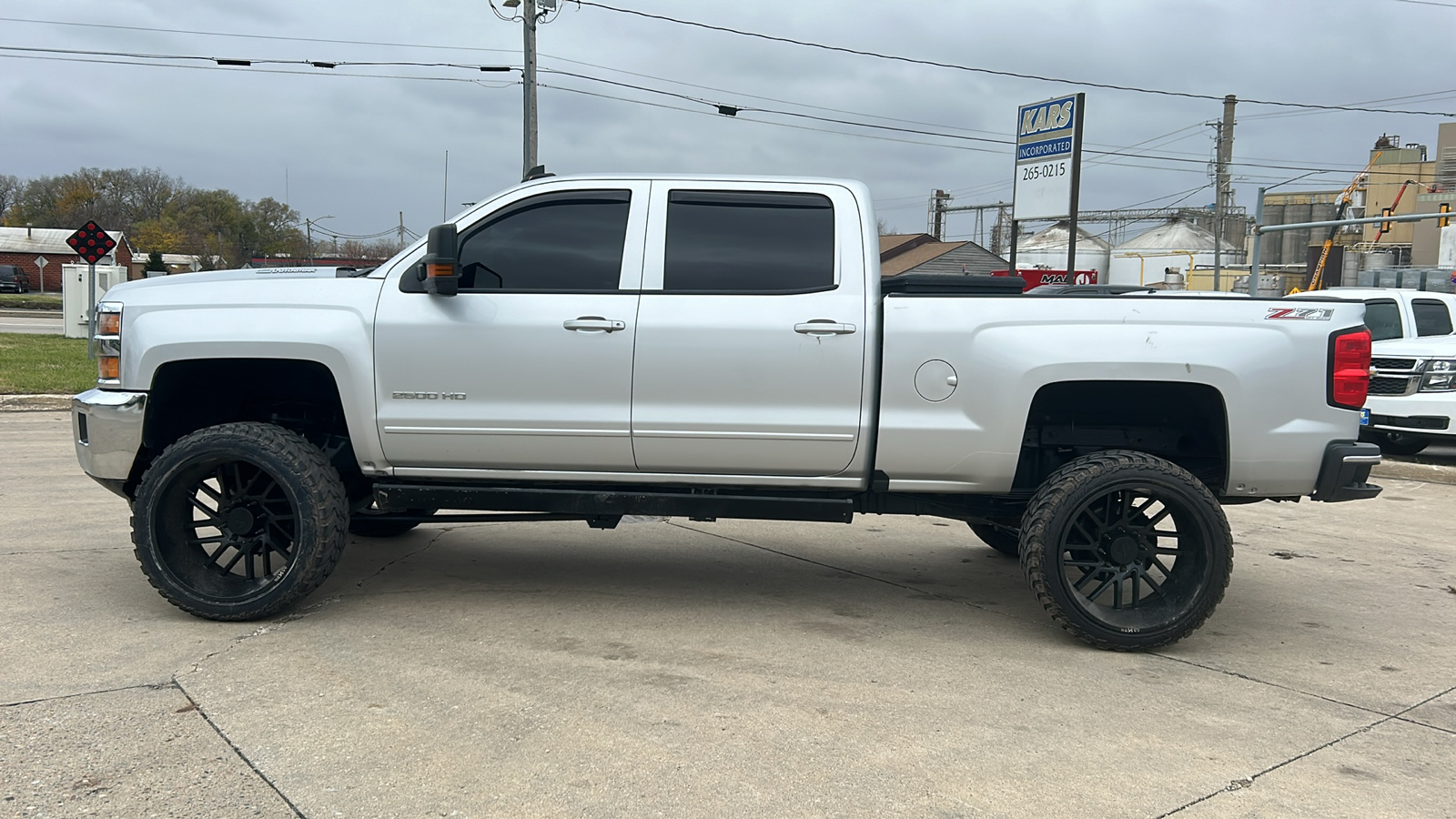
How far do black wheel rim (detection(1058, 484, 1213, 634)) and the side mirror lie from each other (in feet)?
9.57

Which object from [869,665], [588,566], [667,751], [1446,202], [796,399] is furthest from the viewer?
[1446,202]

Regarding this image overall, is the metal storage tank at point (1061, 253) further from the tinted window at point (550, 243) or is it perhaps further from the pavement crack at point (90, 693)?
the pavement crack at point (90, 693)

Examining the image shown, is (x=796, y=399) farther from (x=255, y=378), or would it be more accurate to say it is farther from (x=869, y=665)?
(x=255, y=378)

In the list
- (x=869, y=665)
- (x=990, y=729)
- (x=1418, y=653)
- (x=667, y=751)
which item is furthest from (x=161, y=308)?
(x=1418, y=653)

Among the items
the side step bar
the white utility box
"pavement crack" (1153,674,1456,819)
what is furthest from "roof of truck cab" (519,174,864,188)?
the white utility box

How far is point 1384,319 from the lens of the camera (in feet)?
40.9

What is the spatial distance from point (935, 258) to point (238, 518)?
141 feet

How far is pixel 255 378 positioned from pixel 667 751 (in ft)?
9.97

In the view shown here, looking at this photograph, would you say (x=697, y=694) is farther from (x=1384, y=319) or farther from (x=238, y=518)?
(x=1384, y=319)

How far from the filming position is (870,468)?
4984 mm

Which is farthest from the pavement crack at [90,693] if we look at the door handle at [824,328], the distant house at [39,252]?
the distant house at [39,252]

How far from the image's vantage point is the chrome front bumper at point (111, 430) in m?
4.99

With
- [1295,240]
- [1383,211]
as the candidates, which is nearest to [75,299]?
[1383,211]

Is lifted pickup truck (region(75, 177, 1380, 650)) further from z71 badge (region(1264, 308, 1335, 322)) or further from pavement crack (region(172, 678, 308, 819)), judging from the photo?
pavement crack (region(172, 678, 308, 819))
